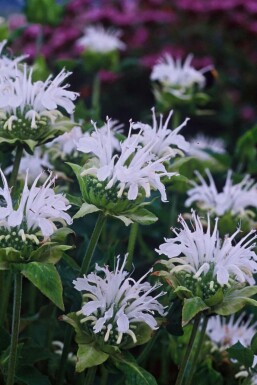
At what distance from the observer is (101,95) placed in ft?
10.9

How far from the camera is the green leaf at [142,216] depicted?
0.99 meters

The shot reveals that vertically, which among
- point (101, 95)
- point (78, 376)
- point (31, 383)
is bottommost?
point (101, 95)

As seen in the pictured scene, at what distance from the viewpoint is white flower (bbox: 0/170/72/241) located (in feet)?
3.03

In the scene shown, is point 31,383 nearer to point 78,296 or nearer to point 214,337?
point 78,296

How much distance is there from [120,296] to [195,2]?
250 cm

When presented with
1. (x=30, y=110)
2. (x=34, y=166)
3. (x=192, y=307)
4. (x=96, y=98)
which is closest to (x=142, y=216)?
(x=192, y=307)

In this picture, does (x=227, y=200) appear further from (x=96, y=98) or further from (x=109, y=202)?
(x=96, y=98)

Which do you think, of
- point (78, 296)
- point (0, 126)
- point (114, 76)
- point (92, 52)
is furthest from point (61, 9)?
point (78, 296)

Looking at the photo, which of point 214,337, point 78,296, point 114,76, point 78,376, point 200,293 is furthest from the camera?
point 114,76

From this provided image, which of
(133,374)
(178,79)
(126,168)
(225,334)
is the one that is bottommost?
(225,334)

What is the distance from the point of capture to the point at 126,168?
0.99m

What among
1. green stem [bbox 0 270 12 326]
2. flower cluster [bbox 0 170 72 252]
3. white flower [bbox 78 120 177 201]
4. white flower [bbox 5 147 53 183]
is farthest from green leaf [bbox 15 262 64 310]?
white flower [bbox 5 147 53 183]

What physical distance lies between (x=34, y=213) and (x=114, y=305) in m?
0.16

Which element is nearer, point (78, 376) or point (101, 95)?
point (78, 376)
